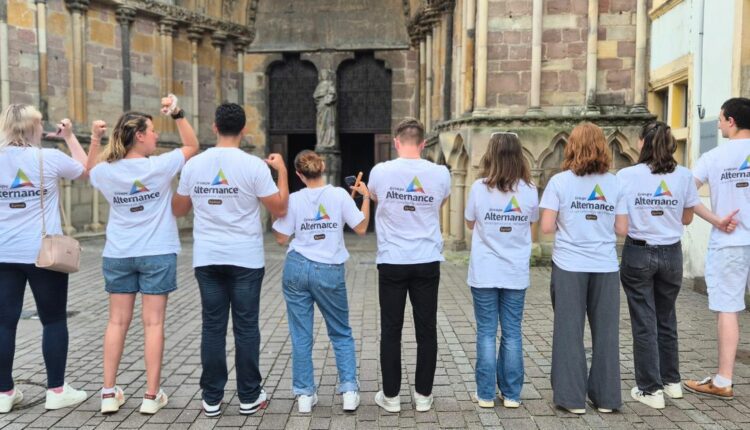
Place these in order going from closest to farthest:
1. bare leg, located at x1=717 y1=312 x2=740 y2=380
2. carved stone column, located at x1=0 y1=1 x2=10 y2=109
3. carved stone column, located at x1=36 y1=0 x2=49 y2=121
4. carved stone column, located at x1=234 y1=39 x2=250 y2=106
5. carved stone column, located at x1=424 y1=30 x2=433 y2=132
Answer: bare leg, located at x1=717 y1=312 x2=740 y2=380 → carved stone column, located at x1=0 y1=1 x2=10 y2=109 → carved stone column, located at x1=36 y1=0 x2=49 y2=121 → carved stone column, located at x1=424 y1=30 x2=433 y2=132 → carved stone column, located at x1=234 y1=39 x2=250 y2=106

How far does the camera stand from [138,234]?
3.85m

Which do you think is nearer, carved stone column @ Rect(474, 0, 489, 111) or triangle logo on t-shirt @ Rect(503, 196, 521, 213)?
triangle logo on t-shirt @ Rect(503, 196, 521, 213)

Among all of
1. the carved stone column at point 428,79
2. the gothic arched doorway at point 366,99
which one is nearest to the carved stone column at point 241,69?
the gothic arched doorway at point 366,99

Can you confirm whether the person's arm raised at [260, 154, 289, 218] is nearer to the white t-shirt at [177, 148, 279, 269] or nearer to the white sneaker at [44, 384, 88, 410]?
the white t-shirt at [177, 148, 279, 269]

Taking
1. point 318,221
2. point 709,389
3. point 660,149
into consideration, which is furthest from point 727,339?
point 318,221

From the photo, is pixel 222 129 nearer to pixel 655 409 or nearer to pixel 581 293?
pixel 581 293

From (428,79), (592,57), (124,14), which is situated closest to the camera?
(592,57)

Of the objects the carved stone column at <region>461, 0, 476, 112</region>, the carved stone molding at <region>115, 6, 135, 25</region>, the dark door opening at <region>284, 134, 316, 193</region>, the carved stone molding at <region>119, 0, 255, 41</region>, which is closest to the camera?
the carved stone column at <region>461, 0, 476, 112</region>

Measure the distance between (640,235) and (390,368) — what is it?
1.86 metres

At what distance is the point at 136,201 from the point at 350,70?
1380 cm

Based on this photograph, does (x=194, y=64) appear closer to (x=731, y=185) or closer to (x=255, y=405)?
(x=255, y=405)

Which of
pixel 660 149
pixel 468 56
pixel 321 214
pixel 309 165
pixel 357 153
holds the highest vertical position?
pixel 468 56

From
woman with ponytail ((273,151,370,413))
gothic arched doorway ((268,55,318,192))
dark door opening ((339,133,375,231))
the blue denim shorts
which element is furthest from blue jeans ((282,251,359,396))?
dark door opening ((339,133,375,231))

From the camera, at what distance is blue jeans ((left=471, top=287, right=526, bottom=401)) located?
3973 millimetres
